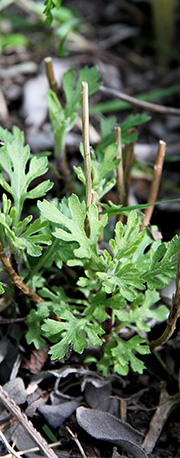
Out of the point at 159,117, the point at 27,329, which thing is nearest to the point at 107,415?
the point at 27,329

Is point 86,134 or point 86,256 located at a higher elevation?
point 86,134

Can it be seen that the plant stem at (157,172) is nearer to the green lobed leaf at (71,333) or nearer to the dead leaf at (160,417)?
the green lobed leaf at (71,333)

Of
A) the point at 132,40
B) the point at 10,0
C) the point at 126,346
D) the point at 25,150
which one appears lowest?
the point at 126,346

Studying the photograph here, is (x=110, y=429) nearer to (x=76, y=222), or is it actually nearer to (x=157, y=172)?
(x=76, y=222)

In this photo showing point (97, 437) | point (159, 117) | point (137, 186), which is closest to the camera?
point (97, 437)

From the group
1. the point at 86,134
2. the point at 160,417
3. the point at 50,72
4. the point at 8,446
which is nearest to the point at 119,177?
the point at 86,134

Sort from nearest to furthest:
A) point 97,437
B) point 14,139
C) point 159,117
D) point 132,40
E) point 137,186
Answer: point 97,437, point 14,139, point 137,186, point 159,117, point 132,40

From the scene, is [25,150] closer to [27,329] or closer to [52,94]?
[52,94]

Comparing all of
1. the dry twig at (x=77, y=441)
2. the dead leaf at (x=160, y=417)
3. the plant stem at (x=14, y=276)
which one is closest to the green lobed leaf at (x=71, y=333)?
the plant stem at (x=14, y=276)
